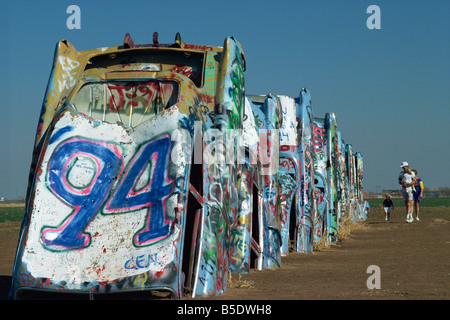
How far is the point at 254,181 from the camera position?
9312 millimetres

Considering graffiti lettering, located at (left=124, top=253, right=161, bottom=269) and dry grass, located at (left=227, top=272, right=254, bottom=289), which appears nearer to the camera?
graffiti lettering, located at (left=124, top=253, right=161, bottom=269)

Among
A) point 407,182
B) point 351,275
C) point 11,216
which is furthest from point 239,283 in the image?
point 11,216

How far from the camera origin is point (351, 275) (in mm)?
8352

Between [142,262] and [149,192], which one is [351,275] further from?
[142,262]

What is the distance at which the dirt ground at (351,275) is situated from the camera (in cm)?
651

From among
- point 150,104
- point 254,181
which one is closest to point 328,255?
point 254,181

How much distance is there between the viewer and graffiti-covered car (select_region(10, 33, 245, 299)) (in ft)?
18.1

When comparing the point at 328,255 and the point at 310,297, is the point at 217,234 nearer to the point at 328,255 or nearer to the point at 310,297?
the point at 310,297

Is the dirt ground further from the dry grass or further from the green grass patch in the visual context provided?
the green grass patch

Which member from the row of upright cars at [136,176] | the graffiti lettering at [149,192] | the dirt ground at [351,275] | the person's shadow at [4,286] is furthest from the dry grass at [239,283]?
the person's shadow at [4,286]

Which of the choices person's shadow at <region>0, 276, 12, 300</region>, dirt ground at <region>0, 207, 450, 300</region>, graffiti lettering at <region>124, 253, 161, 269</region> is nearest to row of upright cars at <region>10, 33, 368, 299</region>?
graffiti lettering at <region>124, 253, 161, 269</region>

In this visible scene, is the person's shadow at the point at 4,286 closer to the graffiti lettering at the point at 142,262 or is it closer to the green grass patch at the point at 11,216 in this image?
the graffiti lettering at the point at 142,262

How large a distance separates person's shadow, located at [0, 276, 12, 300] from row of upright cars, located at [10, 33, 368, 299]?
0.98m
